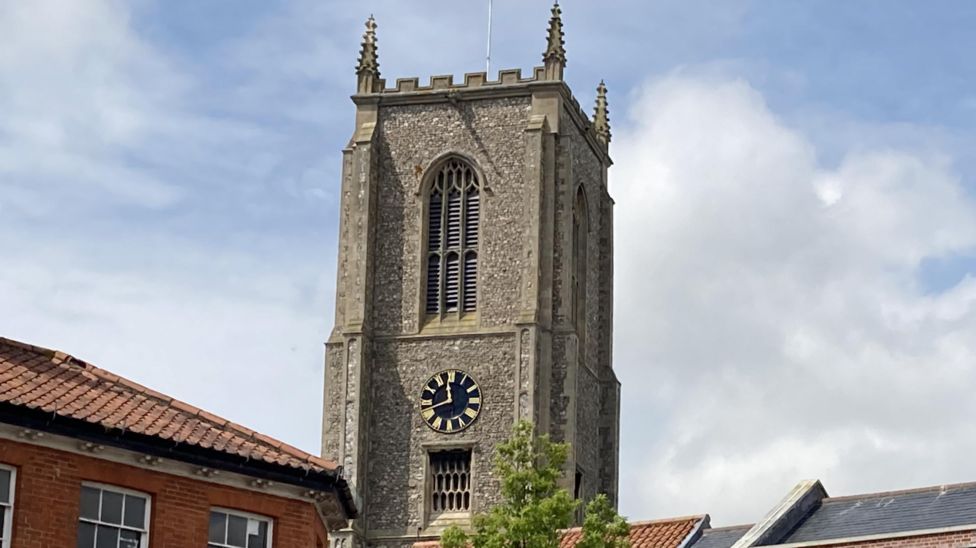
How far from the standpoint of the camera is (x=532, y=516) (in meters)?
40.3

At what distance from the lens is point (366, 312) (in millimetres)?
81625

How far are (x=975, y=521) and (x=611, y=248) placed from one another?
1867 inches

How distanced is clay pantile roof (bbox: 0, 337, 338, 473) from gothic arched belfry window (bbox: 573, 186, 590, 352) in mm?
50646

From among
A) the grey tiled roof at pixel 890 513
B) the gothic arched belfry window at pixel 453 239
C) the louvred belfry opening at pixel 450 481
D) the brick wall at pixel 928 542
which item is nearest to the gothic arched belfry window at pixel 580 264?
the gothic arched belfry window at pixel 453 239

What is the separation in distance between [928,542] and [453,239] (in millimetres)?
43390

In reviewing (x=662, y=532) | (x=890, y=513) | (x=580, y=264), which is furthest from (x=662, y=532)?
(x=580, y=264)

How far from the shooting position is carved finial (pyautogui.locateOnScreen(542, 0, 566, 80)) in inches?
3290

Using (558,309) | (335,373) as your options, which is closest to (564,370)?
(558,309)

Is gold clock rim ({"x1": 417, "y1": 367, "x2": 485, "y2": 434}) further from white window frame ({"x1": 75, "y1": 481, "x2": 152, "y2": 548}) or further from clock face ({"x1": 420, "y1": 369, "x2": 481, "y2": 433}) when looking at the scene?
white window frame ({"x1": 75, "y1": 481, "x2": 152, "y2": 548})

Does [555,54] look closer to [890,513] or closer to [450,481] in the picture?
[450,481]

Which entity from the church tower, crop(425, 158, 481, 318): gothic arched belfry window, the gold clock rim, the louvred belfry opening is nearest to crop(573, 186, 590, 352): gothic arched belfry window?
the church tower

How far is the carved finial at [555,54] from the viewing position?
274ft

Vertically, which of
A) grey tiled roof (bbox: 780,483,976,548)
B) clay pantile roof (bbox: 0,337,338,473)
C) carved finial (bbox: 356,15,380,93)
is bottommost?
clay pantile roof (bbox: 0,337,338,473)

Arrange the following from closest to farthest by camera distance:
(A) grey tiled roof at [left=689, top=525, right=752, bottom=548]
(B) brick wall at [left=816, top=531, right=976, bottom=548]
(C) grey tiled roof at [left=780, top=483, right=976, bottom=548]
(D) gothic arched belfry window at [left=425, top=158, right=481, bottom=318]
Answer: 1. (B) brick wall at [left=816, top=531, right=976, bottom=548]
2. (C) grey tiled roof at [left=780, top=483, right=976, bottom=548]
3. (A) grey tiled roof at [left=689, top=525, right=752, bottom=548]
4. (D) gothic arched belfry window at [left=425, top=158, right=481, bottom=318]
